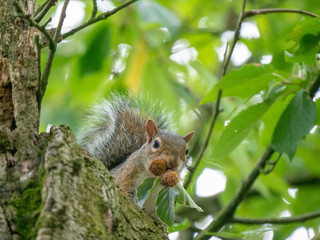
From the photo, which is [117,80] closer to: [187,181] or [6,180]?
[187,181]

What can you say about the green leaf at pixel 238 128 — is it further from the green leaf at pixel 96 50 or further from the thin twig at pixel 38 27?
the thin twig at pixel 38 27

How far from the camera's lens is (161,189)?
2.16 m

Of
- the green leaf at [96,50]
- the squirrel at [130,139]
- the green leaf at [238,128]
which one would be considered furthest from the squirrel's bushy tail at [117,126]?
the green leaf at [238,128]

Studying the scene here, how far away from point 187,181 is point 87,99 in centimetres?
62

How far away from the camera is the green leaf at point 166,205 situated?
1958 mm

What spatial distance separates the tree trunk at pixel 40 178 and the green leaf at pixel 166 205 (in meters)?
0.03

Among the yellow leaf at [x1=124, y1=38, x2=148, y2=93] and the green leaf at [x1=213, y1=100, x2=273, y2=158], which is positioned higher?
the yellow leaf at [x1=124, y1=38, x2=148, y2=93]

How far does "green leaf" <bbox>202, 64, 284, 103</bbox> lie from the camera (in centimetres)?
202

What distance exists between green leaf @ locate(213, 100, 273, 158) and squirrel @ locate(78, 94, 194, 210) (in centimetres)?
56

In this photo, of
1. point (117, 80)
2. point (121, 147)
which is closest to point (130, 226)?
point (117, 80)

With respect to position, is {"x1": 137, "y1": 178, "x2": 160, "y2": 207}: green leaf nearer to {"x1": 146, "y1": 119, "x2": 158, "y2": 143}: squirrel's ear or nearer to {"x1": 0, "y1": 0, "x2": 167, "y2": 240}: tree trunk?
{"x1": 0, "y1": 0, "x2": 167, "y2": 240}: tree trunk

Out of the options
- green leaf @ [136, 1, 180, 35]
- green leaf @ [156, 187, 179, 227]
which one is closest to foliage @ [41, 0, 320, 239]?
green leaf @ [136, 1, 180, 35]

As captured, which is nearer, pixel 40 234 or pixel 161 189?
pixel 40 234

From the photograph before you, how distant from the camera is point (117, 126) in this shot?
3.27 meters
